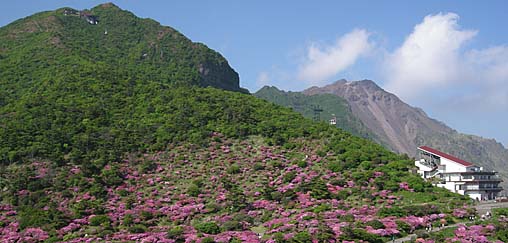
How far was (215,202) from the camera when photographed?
2346 inches

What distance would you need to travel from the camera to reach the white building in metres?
77.4

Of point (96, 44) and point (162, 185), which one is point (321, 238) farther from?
point (96, 44)

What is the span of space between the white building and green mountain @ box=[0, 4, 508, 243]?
31.9 feet

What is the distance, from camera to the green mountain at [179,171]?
169ft

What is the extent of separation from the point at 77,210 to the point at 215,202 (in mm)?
13676

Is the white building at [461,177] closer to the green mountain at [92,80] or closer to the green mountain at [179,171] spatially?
the green mountain at [179,171]

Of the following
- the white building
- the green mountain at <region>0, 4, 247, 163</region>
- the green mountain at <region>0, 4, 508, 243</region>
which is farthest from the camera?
the white building

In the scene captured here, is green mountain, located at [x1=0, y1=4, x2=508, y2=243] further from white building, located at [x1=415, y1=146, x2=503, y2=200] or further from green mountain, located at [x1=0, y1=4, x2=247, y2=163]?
white building, located at [x1=415, y1=146, x2=503, y2=200]

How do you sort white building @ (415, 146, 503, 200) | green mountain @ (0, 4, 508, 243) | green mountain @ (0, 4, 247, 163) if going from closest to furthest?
green mountain @ (0, 4, 508, 243) → green mountain @ (0, 4, 247, 163) → white building @ (415, 146, 503, 200)

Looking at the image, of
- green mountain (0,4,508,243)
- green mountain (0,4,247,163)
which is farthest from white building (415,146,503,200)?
green mountain (0,4,247,163)

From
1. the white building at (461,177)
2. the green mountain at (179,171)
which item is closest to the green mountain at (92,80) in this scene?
the green mountain at (179,171)

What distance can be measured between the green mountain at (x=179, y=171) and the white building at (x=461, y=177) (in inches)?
383

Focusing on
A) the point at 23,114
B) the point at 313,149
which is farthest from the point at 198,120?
the point at 23,114

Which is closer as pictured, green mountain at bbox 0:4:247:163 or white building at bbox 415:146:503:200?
green mountain at bbox 0:4:247:163
